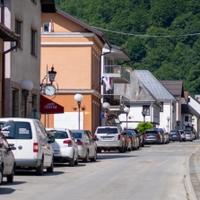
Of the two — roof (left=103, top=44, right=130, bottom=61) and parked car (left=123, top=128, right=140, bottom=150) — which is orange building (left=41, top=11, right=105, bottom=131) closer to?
parked car (left=123, top=128, right=140, bottom=150)

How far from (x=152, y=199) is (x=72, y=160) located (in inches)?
585

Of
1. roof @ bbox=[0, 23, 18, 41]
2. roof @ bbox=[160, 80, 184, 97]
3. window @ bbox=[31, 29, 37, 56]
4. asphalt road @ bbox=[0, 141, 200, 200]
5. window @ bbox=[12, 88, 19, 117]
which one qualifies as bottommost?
asphalt road @ bbox=[0, 141, 200, 200]

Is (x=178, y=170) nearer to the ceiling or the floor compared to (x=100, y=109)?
nearer to the floor

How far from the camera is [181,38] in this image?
13388cm

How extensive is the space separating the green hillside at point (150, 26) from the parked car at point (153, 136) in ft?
121

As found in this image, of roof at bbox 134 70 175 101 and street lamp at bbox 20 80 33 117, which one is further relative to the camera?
roof at bbox 134 70 175 101

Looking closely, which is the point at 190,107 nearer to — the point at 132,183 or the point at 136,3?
the point at 136,3

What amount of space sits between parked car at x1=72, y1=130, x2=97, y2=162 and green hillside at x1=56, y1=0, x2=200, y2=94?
259 feet

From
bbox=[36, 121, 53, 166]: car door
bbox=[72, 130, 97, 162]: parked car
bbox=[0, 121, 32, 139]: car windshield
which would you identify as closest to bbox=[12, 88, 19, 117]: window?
bbox=[72, 130, 97, 162]: parked car

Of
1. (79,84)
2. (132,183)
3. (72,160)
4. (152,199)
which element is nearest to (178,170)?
(72,160)

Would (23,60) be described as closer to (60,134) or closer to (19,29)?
(19,29)

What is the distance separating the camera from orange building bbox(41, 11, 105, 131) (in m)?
63.7

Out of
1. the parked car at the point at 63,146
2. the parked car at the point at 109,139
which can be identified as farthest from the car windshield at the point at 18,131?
the parked car at the point at 109,139

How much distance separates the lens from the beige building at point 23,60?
3862cm
